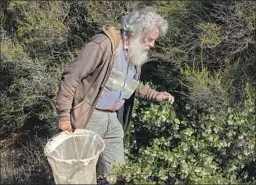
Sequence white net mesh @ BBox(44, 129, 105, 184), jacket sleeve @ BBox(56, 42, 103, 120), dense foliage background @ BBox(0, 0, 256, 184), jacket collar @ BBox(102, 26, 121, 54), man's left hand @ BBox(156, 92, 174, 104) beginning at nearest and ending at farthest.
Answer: white net mesh @ BBox(44, 129, 105, 184), jacket sleeve @ BBox(56, 42, 103, 120), jacket collar @ BBox(102, 26, 121, 54), dense foliage background @ BBox(0, 0, 256, 184), man's left hand @ BBox(156, 92, 174, 104)

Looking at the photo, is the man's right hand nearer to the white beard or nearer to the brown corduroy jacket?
the brown corduroy jacket

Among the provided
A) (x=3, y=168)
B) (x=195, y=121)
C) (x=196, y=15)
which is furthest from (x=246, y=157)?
(x=3, y=168)

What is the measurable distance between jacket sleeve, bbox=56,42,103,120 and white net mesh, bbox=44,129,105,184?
21cm

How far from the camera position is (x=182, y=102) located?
4750 mm

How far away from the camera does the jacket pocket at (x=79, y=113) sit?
3.60 m

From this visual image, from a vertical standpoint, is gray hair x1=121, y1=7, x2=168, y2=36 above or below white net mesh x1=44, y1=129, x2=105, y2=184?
above

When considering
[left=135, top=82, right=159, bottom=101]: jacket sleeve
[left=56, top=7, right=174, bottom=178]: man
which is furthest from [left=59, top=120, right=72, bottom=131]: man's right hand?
[left=135, top=82, right=159, bottom=101]: jacket sleeve

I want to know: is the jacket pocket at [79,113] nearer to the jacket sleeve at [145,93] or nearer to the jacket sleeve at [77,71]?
the jacket sleeve at [77,71]

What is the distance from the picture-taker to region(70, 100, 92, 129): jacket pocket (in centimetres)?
360

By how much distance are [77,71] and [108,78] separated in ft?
0.91

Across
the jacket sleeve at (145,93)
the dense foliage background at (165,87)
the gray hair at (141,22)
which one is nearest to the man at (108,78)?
the gray hair at (141,22)

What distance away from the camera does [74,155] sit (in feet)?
11.9

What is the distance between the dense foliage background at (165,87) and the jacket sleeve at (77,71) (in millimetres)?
572

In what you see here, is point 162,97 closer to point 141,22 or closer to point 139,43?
point 139,43
